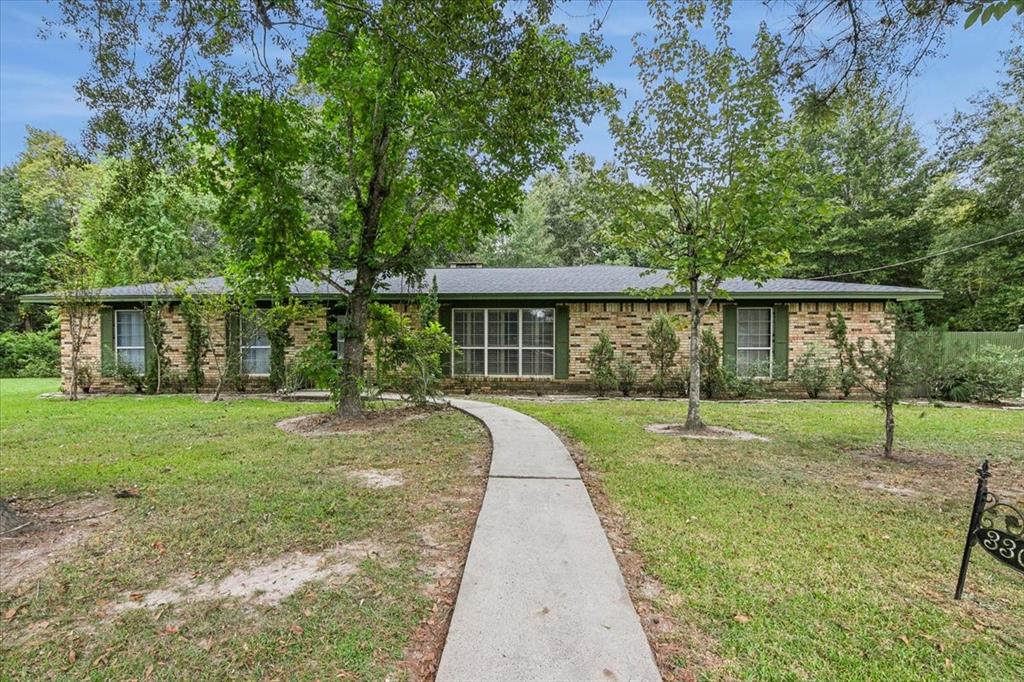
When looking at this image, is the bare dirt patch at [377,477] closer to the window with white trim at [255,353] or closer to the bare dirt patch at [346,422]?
the bare dirt patch at [346,422]

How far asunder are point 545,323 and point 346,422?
5884 mm

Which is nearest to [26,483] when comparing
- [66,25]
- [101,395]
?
[66,25]

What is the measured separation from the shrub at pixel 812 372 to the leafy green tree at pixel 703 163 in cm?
502

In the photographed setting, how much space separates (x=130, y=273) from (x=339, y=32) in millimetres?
23213

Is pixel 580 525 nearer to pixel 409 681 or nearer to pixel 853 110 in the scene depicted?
pixel 409 681

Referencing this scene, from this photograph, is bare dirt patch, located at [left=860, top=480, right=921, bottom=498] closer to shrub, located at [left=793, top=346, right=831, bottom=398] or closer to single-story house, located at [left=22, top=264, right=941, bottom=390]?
single-story house, located at [left=22, top=264, right=941, bottom=390]

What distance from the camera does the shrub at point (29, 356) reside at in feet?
64.8

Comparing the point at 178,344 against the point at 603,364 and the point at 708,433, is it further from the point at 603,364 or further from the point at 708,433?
the point at 708,433

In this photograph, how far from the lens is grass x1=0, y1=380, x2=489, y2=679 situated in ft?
7.22

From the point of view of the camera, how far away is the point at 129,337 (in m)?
12.9

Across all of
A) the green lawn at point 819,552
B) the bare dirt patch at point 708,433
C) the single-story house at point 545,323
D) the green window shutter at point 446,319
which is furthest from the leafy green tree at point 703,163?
the green window shutter at point 446,319

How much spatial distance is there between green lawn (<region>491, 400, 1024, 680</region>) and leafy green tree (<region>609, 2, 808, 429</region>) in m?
2.16

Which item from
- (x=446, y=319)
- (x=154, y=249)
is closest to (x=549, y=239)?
(x=446, y=319)

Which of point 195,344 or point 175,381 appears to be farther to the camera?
point 175,381
